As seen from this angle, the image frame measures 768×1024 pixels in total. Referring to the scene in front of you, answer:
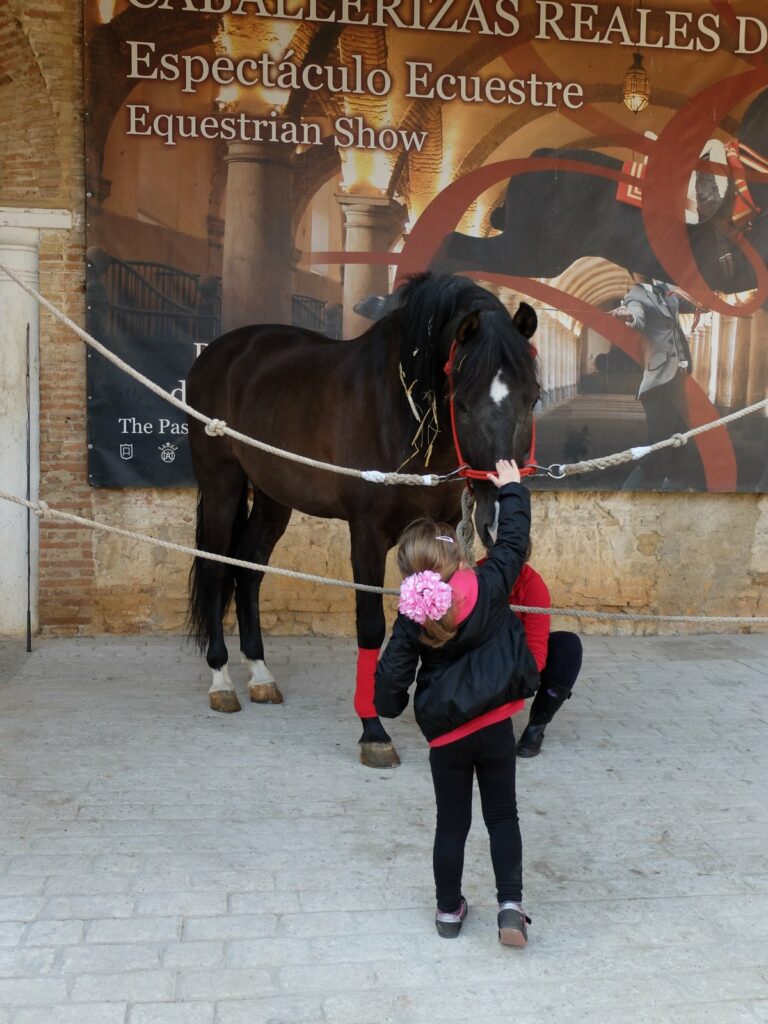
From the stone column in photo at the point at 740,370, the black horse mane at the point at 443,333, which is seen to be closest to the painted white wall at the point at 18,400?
the black horse mane at the point at 443,333

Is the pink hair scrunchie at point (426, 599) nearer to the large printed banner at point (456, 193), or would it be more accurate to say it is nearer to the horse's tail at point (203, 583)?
the horse's tail at point (203, 583)

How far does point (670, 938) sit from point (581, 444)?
3777mm

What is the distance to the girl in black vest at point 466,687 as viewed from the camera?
2684mm

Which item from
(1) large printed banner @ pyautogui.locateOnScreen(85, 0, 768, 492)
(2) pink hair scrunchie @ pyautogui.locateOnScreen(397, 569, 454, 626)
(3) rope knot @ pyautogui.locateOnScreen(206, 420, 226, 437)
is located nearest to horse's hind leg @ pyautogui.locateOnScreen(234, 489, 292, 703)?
(1) large printed banner @ pyautogui.locateOnScreen(85, 0, 768, 492)

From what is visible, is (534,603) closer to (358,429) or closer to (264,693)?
(358,429)

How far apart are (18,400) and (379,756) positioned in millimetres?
3208

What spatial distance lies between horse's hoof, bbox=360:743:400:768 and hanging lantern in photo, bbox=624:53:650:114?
13.5 ft

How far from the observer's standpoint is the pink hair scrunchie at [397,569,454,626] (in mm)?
2551

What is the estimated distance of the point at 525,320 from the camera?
142 inches

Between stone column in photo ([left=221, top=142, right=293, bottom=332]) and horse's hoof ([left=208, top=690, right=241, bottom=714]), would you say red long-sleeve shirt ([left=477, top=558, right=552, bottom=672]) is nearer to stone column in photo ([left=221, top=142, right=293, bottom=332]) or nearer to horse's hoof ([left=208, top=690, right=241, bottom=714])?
horse's hoof ([left=208, top=690, right=241, bottom=714])

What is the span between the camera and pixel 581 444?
6301mm

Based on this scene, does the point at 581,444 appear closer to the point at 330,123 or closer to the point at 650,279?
the point at 650,279

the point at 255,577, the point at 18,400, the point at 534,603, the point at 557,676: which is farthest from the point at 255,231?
the point at 557,676

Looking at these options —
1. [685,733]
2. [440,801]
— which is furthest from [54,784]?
[685,733]
